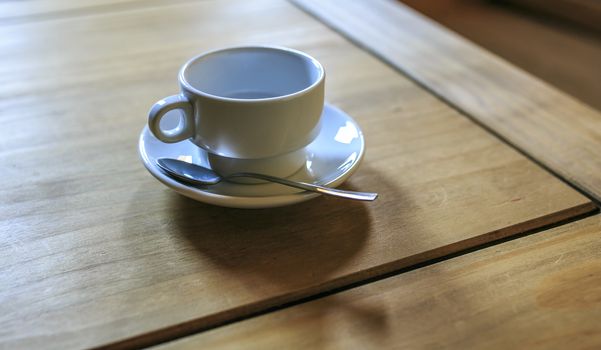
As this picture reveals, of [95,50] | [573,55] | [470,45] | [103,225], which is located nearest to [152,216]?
[103,225]

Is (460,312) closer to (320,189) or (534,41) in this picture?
(320,189)

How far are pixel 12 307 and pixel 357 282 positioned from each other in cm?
23

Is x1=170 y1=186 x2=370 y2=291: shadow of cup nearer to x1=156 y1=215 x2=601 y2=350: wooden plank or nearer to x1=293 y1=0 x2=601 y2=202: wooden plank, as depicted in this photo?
x1=156 y1=215 x2=601 y2=350: wooden plank

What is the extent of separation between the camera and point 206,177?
467mm

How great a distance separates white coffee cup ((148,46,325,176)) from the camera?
1.44 feet

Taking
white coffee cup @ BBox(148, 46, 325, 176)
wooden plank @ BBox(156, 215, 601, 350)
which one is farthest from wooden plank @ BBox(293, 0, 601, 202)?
white coffee cup @ BBox(148, 46, 325, 176)

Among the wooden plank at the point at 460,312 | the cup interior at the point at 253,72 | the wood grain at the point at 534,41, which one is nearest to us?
the wooden plank at the point at 460,312

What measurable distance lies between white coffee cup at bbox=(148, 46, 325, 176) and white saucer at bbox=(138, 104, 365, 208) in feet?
0.06

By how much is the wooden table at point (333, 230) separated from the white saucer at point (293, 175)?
0.9 inches

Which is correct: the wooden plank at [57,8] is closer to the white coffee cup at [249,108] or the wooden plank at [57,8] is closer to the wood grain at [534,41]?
the white coffee cup at [249,108]

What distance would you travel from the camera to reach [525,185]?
20.3 inches

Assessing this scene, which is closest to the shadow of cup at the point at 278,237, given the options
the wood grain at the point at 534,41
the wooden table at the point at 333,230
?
the wooden table at the point at 333,230

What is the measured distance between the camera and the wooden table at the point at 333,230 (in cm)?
37

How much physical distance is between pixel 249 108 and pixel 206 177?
0.07 metres
